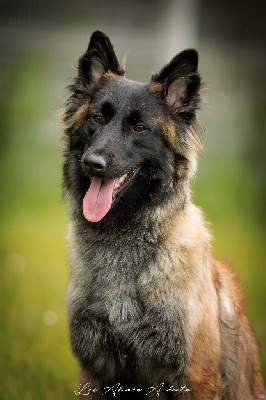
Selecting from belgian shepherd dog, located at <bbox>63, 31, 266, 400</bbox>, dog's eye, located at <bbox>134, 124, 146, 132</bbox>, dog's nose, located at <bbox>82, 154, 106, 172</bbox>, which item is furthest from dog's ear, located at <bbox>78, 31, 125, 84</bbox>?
dog's nose, located at <bbox>82, 154, 106, 172</bbox>

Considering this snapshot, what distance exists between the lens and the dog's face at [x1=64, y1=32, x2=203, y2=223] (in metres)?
3.54

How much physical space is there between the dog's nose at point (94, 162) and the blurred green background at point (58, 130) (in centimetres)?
251

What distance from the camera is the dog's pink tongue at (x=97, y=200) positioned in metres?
3.53

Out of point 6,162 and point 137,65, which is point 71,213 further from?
point 137,65

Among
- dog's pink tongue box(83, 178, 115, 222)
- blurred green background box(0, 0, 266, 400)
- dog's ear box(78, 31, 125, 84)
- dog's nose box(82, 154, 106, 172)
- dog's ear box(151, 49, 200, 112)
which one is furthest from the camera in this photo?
blurred green background box(0, 0, 266, 400)

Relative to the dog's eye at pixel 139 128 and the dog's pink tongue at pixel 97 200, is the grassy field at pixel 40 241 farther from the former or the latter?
the dog's eye at pixel 139 128

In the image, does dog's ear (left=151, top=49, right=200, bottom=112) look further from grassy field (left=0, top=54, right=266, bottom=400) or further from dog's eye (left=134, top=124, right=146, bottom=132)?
grassy field (left=0, top=54, right=266, bottom=400)

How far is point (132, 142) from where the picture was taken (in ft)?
11.8

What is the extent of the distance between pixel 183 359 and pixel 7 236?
4.17 m

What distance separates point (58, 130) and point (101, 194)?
2506 millimetres

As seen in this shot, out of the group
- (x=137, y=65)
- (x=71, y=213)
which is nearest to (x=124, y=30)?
(x=137, y=65)

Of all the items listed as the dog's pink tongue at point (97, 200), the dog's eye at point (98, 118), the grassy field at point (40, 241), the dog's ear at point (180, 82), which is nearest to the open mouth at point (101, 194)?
the dog's pink tongue at point (97, 200)

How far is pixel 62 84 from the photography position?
8.16 metres

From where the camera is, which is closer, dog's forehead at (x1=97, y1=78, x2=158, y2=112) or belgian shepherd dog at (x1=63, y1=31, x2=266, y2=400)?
belgian shepherd dog at (x1=63, y1=31, x2=266, y2=400)
